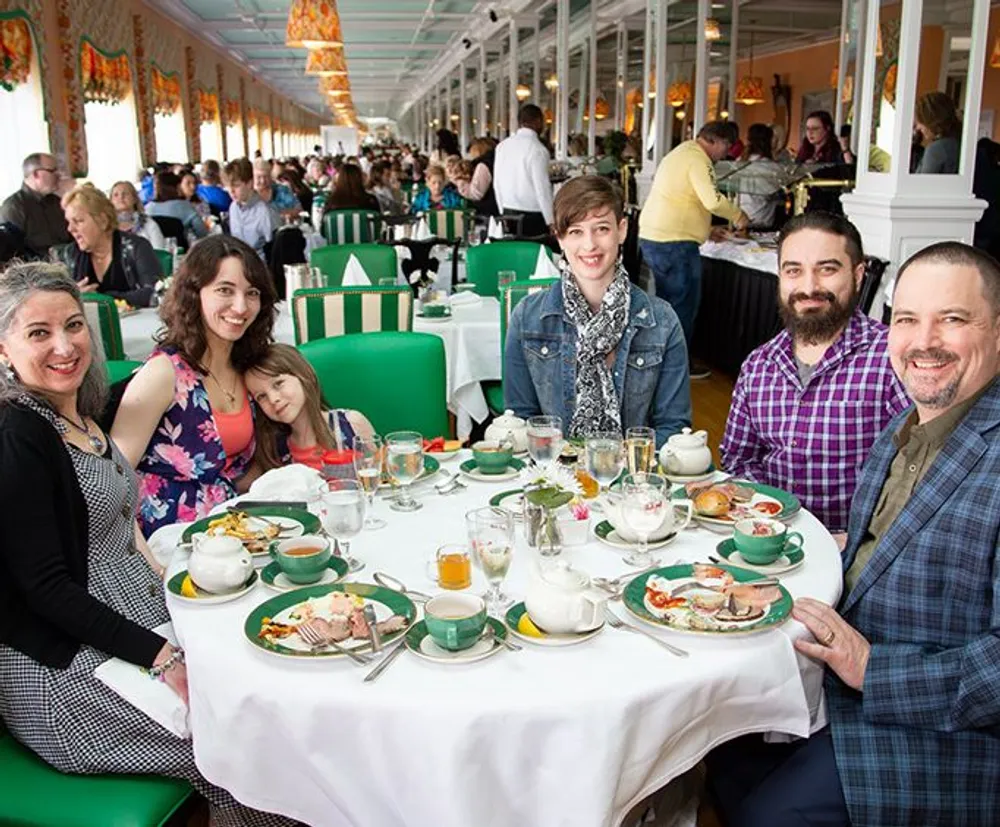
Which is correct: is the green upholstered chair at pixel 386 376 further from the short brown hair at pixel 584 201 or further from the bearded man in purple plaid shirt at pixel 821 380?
the bearded man in purple plaid shirt at pixel 821 380

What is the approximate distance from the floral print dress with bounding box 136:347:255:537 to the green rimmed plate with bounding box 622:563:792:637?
1158mm

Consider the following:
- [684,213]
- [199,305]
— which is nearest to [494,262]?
[684,213]

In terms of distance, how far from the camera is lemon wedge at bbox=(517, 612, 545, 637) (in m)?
1.42

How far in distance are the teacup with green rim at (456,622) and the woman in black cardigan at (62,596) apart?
0.50 meters

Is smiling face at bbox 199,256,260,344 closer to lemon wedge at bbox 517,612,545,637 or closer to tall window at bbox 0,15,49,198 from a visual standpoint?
lemon wedge at bbox 517,612,545,637

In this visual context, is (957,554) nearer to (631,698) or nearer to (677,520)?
(677,520)

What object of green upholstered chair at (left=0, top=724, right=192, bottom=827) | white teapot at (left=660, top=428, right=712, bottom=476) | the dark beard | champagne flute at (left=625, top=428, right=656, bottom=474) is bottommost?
green upholstered chair at (left=0, top=724, right=192, bottom=827)

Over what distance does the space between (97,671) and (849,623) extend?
1.27 meters

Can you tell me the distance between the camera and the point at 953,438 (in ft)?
5.31

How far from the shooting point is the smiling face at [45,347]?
5.89ft

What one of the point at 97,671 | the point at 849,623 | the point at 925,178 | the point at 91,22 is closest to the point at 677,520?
the point at 849,623

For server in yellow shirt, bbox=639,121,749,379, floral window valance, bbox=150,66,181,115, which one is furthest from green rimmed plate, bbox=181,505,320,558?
floral window valance, bbox=150,66,181,115

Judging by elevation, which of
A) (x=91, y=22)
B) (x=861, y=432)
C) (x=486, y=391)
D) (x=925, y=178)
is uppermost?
(x=91, y=22)

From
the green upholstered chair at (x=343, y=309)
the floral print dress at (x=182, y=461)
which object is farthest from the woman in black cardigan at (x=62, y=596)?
the green upholstered chair at (x=343, y=309)
